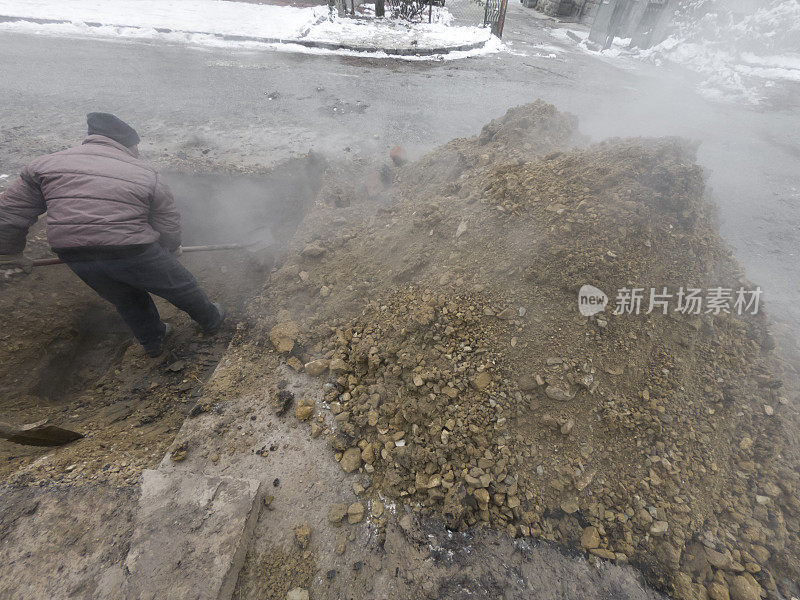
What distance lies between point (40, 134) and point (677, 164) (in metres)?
7.96

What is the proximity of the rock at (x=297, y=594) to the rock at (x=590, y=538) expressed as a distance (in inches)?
53.9

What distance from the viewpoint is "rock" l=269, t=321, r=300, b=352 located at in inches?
104

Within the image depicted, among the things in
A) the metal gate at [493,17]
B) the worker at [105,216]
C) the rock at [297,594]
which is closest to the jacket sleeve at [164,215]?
the worker at [105,216]

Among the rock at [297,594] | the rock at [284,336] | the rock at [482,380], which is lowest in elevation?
the rock at [297,594]

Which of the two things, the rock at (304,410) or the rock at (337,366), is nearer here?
the rock at (304,410)

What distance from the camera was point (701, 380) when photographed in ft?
7.14

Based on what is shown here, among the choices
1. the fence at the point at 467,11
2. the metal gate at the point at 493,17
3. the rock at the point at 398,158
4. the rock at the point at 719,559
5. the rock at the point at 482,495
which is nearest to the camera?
the rock at the point at 719,559

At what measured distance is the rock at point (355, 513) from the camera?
179 centimetres

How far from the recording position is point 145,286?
98.5 inches

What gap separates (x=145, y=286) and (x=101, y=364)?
1162 millimetres

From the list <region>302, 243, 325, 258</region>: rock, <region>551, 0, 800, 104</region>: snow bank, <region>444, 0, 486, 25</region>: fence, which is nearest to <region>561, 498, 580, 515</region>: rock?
<region>302, 243, 325, 258</region>: rock

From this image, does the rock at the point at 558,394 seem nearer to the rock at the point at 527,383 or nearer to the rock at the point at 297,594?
the rock at the point at 527,383

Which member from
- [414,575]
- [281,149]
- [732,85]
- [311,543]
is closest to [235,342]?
[311,543]

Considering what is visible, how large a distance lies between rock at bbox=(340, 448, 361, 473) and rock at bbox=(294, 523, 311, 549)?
0.33 metres
